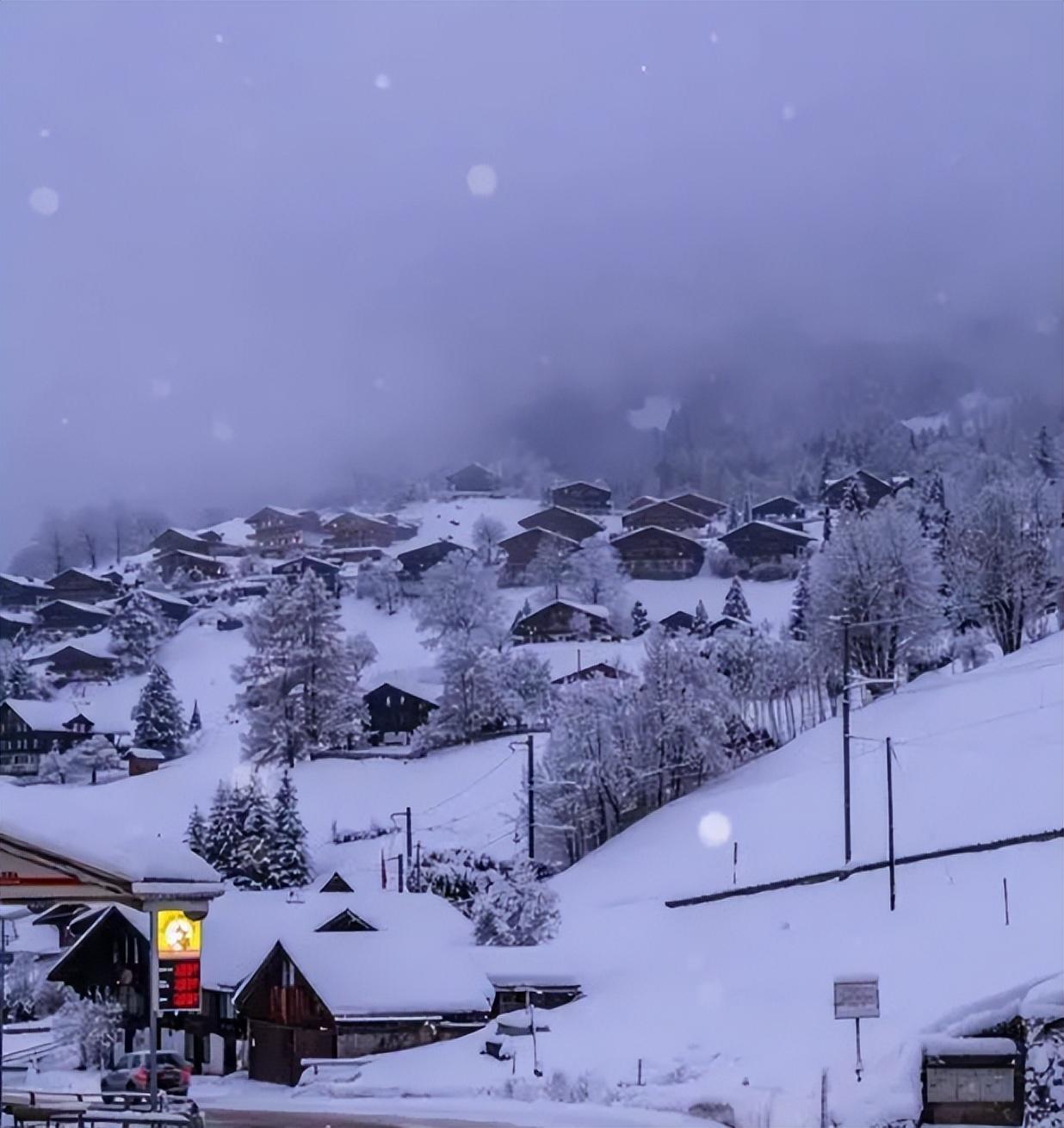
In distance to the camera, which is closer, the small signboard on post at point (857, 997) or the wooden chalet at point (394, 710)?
the small signboard on post at point (857, 997)

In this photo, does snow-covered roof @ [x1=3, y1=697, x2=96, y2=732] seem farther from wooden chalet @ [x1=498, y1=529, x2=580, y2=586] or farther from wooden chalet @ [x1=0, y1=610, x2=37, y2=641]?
wooden chalet @ [x1=498, y1=529, x2=580, y2=586]

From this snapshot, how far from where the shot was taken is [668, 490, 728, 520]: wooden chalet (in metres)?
69.6

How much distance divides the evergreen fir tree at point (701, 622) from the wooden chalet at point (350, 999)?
2352cm

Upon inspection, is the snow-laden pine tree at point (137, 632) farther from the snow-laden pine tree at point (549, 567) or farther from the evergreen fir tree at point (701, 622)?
the evergreen fir tree at point (701, 622)

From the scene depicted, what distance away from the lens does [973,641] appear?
136 ft

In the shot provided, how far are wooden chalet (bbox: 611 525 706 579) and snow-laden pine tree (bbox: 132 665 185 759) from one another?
2237 centimetres

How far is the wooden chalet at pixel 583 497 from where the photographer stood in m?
71.6

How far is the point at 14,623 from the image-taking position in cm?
4828

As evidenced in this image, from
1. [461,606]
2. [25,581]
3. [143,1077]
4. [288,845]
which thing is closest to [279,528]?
[25,581]

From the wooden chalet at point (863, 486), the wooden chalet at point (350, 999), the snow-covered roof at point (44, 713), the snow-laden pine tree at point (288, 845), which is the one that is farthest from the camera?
the wooden chalet at point (863, 486)

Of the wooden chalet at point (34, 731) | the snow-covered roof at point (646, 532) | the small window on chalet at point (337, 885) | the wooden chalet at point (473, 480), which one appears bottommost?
the small window on chalet at point (337, 885)

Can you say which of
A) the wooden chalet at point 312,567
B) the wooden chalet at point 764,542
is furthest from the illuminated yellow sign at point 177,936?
the wooden chalet at point 764,542

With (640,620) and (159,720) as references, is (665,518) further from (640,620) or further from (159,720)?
(159,720)

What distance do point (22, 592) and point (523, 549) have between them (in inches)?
825
